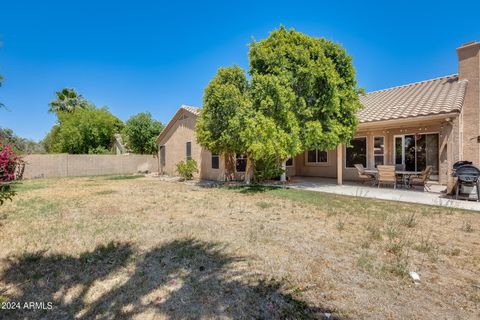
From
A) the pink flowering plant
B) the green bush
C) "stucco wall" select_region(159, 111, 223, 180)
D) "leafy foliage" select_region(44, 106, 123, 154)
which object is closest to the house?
"stucco wall" select_region(159, 111, 223, 180)

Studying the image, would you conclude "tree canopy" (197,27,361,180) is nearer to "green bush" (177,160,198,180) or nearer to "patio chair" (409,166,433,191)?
"patio chair" (409,166,433,191)

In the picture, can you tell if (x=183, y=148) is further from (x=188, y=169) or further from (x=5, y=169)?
(x=5, y=169)

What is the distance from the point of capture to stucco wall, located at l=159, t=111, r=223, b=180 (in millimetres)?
15445

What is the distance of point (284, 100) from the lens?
966 centimetres

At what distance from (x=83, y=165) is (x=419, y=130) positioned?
24213 mm

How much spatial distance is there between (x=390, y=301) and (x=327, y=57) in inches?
430

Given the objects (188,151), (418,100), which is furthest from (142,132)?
(418,100)

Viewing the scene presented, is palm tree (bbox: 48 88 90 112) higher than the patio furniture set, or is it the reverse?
palm tree (bbox: 48 88 90 112)

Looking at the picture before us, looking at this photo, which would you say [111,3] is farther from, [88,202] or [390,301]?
[390,301]

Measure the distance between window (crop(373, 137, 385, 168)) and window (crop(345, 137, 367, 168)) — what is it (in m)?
0.53

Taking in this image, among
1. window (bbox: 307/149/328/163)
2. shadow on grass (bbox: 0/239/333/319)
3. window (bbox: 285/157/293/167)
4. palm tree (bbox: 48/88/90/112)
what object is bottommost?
shadow on grass (bbox: 0/239/333/319)

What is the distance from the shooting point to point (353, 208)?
23.8ft

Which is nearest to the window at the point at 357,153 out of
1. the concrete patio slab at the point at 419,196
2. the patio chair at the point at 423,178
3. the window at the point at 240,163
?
the patio chair at the point at 423,178

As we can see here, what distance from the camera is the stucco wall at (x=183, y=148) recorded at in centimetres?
1545
